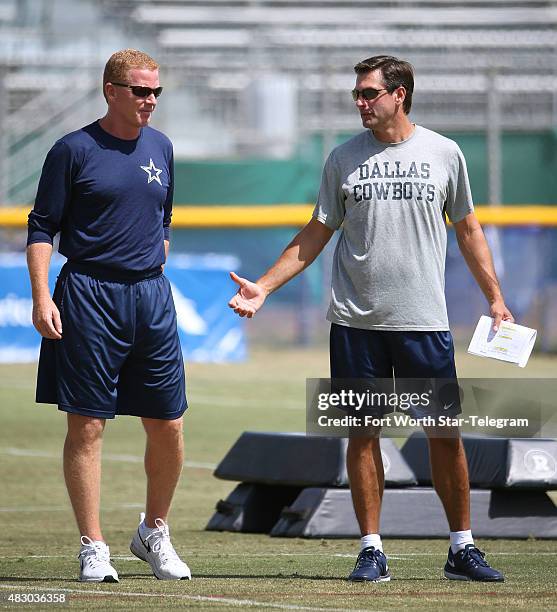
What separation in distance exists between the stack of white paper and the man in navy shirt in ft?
3.75

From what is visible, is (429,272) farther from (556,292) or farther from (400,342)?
(556,292)

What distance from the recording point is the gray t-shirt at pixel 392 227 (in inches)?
202

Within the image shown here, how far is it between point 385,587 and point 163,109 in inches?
688

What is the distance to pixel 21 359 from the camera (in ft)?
62.2

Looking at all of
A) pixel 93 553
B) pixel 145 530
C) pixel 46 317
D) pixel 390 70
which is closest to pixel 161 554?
pixel 145 530

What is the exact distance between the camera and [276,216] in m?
20.2

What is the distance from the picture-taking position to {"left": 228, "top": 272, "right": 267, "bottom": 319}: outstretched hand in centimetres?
522

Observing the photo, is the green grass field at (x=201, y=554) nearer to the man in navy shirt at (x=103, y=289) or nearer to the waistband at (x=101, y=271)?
the man in navy shirt at (x=103, y=289)

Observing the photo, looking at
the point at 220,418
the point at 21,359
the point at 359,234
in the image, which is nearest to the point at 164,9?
the point at 21,359

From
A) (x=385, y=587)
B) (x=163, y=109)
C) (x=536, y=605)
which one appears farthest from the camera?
(x=163, y=109)

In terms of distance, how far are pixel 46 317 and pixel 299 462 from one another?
2.49 meters

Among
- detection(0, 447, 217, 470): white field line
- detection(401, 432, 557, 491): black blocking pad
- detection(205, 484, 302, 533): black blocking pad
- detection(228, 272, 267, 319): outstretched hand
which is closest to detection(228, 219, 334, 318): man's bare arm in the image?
detection(228, 272, 267, 319): outstretched hand

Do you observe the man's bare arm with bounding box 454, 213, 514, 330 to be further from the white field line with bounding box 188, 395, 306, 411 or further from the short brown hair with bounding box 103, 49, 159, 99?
the white field line with bounding box 188, 395, 306, 411

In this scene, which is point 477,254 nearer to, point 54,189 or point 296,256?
point 296,256
